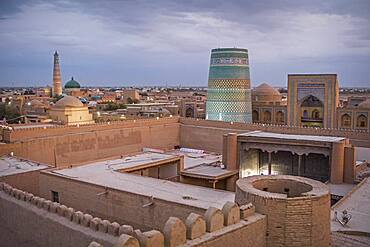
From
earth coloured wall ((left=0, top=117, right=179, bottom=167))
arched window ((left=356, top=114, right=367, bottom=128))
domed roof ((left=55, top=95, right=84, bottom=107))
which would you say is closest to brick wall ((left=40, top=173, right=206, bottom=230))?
earth coloured wall ((left=0, top=117, right=179, bottom=167))

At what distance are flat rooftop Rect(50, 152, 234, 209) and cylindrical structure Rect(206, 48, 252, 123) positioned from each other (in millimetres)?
9074

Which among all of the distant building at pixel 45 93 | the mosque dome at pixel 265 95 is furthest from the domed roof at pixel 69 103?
the distant building at pixel 45 93

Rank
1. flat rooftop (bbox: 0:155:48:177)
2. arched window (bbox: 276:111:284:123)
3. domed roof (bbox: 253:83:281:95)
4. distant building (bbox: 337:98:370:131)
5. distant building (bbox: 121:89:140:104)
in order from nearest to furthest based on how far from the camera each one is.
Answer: flat rooftop (bbox: 0:155:48:177) → distant building (bbox: 337:98:370:131) → arched window (bbox: 276:111:284:123) → domed roof (bbox: 253:83:281:95) → distant building (bbox: 121:89:140:104)

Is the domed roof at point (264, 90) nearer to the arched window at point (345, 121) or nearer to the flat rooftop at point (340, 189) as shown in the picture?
the arched window at point (345, 121)

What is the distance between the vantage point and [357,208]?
7.94m

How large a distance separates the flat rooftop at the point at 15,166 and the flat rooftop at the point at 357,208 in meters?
7.06

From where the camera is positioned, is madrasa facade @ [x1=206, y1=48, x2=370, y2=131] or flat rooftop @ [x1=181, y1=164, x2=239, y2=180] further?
madrasa facade @ [x1=206, y1=48, x2=370, y2=131]

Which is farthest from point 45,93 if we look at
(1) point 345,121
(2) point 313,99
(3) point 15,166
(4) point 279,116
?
(3) point 15,166

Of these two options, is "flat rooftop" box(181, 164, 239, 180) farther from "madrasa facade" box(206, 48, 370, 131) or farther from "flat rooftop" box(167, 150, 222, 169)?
"madrasa facade" box(206, 48, 370, 131)

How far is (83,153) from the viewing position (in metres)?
15.6

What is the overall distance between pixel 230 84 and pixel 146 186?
11.5 metres

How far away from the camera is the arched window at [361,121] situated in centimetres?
1994

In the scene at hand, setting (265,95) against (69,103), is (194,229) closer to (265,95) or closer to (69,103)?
(69,103)

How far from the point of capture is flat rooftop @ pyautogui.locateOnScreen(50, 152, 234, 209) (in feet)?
25.6
